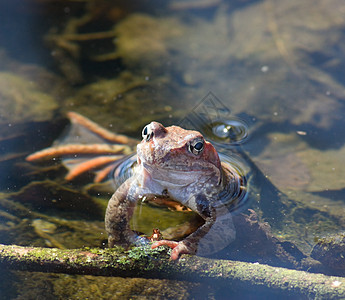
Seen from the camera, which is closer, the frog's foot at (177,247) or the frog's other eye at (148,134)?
the frog's foot at (177,247)

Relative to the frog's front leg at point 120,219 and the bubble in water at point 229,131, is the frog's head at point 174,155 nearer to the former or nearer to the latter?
the frog's front leg at point 120,219

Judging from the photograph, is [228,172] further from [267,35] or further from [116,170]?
[267,35]

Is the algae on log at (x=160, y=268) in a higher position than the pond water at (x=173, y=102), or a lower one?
lower

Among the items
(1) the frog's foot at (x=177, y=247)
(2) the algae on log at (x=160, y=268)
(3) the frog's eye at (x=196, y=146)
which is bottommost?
(2) the algae on log at (x=160, y=268)

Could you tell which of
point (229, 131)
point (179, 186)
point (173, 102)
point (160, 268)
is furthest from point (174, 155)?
point (173, 102)

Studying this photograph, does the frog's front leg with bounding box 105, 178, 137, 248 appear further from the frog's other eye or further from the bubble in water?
the bubble in water

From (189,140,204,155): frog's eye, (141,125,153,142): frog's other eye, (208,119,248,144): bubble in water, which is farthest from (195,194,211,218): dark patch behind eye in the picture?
(208,119,248,144): bubble in water

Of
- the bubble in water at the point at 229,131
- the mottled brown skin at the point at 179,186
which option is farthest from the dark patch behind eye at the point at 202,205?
the bubble in water at the point at 229,131

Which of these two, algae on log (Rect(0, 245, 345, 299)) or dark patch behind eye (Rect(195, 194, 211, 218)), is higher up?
dark patch behind eye (Rect(195, 194, 211, 218))
